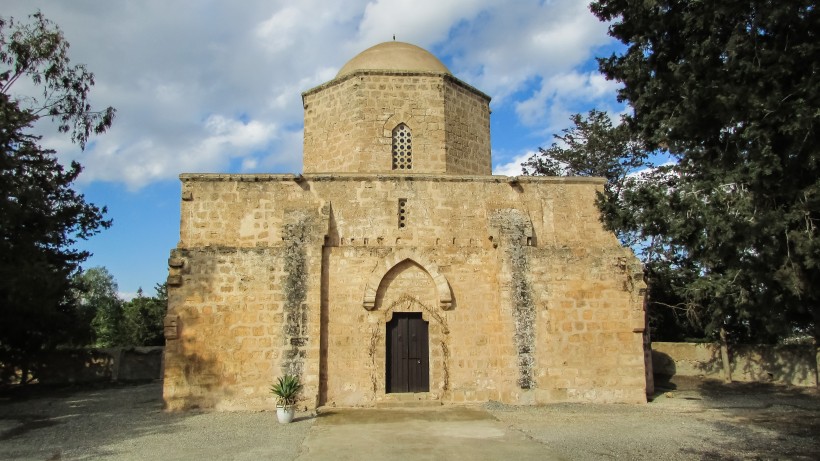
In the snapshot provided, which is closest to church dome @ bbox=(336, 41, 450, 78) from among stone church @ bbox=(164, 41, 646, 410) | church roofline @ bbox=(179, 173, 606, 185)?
church roofline @ bbox=(179, 173, 606, 185)

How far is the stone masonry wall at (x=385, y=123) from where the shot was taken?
14531 millimetres

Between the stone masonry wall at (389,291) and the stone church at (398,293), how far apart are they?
0.03 m

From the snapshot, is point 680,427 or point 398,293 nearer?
point 680,427

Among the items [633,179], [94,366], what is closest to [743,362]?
[633,179]

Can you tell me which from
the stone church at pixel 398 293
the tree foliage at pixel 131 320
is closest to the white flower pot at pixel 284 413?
the stone church at pixel 398 293

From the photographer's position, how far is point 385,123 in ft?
47.9

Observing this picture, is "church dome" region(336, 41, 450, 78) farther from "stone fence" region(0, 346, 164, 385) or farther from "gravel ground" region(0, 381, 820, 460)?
"stone fence" region(0, 346, 164, 385)

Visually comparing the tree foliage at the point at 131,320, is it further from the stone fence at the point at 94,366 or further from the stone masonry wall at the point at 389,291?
the stone masonry wall at the point at 389,291

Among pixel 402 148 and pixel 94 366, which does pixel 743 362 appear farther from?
pixel 94 366

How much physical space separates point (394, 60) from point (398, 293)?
6916 millimetres

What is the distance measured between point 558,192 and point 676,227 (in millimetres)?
6519

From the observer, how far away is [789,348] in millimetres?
17734

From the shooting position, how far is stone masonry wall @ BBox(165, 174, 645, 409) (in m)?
12.1

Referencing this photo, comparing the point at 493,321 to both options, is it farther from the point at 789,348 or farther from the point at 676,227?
the point at 789,348
